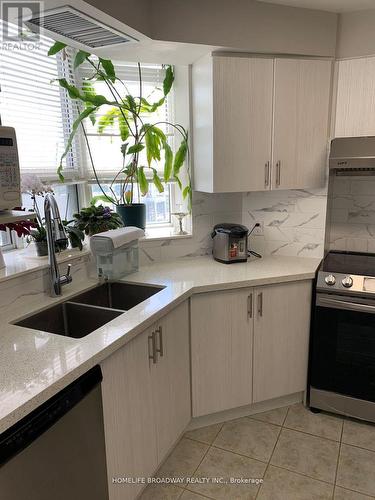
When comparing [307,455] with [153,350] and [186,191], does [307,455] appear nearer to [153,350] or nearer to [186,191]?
[153,350]

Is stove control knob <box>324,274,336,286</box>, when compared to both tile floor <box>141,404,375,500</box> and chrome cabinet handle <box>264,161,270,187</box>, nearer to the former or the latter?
chrome cabinet handle <box>264,161,270,187</box>

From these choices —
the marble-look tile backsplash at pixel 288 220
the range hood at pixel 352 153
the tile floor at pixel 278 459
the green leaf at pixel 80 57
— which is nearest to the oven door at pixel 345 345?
the tile floor at pixel 278 459

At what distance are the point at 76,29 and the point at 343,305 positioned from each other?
6.70ft

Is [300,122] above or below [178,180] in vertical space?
above

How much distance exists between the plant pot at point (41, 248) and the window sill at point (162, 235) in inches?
27.0

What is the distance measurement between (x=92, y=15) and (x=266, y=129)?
1.17 meters

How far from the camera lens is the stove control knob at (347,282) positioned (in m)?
2.13

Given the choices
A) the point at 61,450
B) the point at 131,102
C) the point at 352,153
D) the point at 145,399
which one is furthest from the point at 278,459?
the point at 131,102

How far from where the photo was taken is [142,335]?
65.6 inches

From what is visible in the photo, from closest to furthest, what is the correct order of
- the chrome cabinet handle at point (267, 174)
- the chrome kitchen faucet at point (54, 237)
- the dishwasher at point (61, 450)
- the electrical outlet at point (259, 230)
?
the dishwasher at point (61, 450)
the chrome kitchen faucet at point (54, 237)
the chrome cabinet handle at point (267, 174)
the electrical outlet at point (259, 230)

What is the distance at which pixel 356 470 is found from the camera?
1936 mm

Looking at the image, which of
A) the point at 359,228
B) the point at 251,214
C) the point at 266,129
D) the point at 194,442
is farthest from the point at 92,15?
the point at 194,442

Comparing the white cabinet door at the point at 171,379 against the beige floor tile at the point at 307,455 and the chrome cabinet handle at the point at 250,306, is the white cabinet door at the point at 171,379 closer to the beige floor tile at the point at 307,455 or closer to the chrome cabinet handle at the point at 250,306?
the chrome cabinet handle at the point at 250,306

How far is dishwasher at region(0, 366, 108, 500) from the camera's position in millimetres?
1047
